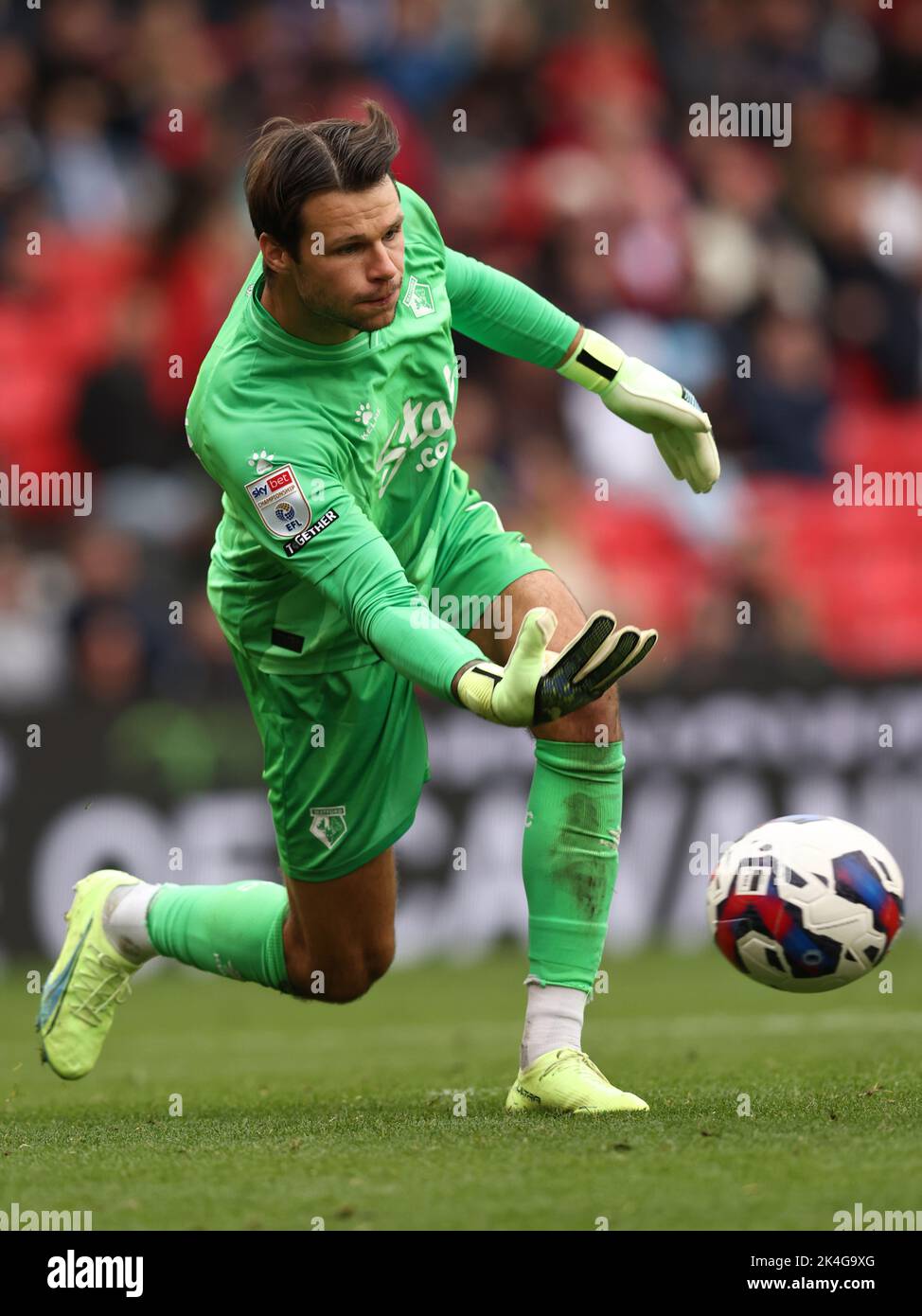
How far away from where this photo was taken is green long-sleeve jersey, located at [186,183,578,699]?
16.2 feet

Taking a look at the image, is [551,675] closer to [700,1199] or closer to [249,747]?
[700,1199]

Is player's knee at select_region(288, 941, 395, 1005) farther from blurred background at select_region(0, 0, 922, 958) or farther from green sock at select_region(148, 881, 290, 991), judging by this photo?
blurred background at select_region(0, 0, 922, 958)

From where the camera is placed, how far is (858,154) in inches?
613

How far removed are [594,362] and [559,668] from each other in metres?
1.83

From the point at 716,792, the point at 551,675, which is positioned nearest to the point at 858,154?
the point at 716,792

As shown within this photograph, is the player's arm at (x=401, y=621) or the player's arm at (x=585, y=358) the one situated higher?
the player's arm at (x=585, y=358)

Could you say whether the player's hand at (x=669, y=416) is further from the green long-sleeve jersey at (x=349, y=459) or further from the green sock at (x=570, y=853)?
the green sock at (x=570, y=853)

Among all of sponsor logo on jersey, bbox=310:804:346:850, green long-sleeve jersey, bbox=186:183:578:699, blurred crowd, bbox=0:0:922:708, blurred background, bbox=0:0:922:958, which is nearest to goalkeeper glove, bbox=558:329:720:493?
green long-sleeve jersey, bbox=186:183:578:699

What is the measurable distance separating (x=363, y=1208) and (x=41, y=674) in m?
7.60

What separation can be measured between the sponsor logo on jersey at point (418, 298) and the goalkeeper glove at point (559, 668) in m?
1.50

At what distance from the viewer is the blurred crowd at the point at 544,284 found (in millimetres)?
11828

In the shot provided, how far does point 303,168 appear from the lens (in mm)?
5016

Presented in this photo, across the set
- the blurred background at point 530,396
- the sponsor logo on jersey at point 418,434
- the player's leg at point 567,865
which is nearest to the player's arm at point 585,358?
the sponsor logo on jersey at point 418,434

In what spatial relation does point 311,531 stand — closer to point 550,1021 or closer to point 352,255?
point 352,255
